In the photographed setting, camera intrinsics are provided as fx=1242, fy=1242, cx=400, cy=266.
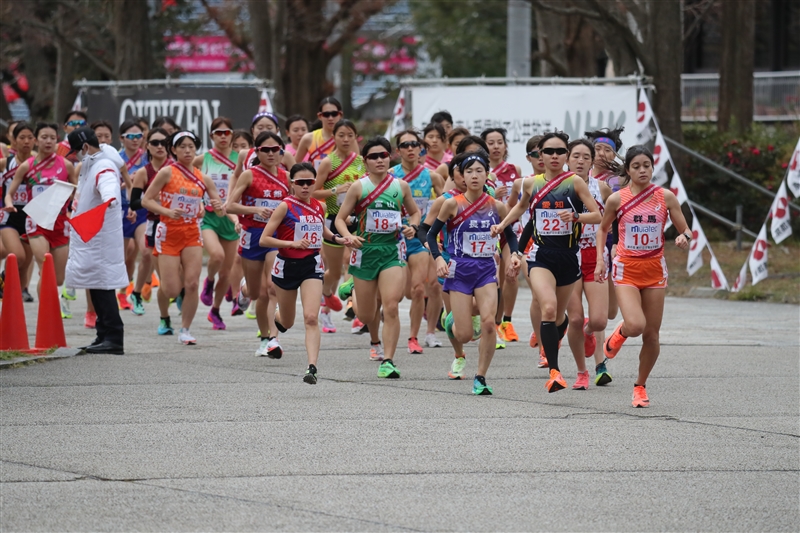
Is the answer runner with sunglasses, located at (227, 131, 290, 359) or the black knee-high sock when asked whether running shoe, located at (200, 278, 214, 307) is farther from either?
the black knee-high sock

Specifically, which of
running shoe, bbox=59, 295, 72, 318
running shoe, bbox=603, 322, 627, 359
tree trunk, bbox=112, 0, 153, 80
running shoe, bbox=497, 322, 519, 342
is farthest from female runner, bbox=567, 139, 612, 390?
tree trunk, bbox=112, 0, 153, 80

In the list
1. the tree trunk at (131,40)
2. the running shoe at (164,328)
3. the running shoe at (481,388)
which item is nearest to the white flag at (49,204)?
the running shoe at (164,328)

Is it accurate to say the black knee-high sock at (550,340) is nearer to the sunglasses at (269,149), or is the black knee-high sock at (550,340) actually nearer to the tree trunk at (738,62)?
the sunglasses at (269,149)

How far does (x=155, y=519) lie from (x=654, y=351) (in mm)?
4563

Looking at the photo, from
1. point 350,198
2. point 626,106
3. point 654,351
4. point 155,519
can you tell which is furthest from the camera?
point 626,106

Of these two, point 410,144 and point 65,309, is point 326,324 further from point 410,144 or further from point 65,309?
point 65,309

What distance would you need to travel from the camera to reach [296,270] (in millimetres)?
10547

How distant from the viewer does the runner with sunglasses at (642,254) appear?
928 centimetres

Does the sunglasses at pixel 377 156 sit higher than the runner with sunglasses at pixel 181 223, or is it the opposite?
the sunglasses at pixel 377 156

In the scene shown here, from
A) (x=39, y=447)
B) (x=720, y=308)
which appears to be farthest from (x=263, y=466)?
(x=720, y=308)

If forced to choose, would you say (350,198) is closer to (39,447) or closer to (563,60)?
(39,447)

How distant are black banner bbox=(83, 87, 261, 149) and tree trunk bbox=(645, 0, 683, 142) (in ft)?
23.5

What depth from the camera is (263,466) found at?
714 cm

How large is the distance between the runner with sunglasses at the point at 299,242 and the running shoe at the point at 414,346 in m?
1.90
